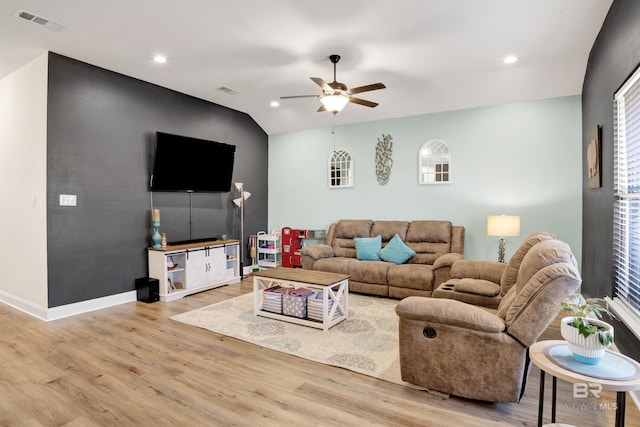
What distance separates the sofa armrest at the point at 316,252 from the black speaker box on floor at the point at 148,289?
2029 mm

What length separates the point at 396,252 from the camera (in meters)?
5.17

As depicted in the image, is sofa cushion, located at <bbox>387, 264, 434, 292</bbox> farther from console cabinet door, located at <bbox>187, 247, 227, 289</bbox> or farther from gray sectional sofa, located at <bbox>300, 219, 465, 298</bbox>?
console cabinet door, located at <bbox>187, 247, 227, 289</bbox>

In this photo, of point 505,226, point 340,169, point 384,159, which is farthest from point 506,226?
point 340,169

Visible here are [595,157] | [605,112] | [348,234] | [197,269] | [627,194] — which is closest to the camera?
[627,194]

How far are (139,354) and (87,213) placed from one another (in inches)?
82.4

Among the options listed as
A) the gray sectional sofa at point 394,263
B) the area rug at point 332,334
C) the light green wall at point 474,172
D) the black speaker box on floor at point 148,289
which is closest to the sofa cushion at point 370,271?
the gray sectional sofa at point 394,263

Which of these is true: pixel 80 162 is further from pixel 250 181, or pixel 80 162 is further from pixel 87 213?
pixel 250 181

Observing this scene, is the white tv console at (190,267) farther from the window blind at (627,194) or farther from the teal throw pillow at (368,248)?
the window blind at (627,194)

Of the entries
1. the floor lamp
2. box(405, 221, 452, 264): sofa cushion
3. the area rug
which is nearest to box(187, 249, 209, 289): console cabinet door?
the area rug

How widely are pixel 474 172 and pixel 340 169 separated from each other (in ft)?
7.29

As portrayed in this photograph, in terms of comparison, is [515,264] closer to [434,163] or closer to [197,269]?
[434,163]

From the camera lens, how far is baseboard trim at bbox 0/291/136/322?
13.1 feet

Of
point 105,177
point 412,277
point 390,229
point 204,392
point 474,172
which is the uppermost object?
point 474,172

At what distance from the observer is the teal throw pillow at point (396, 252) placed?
202 inches
